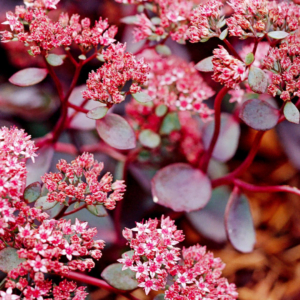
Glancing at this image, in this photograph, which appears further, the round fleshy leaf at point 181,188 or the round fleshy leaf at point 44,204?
the round fleshy leaf at point 181,188

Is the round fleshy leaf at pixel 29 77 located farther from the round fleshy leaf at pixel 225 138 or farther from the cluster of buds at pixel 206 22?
the round fleshy leaf at pixel 225 138

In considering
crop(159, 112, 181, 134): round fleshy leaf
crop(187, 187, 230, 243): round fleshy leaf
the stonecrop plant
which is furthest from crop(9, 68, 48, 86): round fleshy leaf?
crop(187, 187, 230, 243): round fleshy leaf

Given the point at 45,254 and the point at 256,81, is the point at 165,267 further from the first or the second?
the point at 256,81

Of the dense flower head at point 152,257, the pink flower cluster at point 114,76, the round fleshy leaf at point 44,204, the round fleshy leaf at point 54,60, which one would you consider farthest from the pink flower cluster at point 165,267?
the round fleshy leaf at point 54,60

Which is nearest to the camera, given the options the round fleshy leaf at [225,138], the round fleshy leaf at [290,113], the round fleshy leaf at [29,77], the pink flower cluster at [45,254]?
the pink flower cluster at [45,254]

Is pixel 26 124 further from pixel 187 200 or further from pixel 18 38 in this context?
pixel 187 200

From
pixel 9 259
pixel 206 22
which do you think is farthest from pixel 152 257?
pixel 206 22

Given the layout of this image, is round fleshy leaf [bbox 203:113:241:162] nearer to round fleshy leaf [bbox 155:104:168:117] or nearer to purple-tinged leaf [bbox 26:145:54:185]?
round fleshy leaf [bbox 155:104:168:117]
